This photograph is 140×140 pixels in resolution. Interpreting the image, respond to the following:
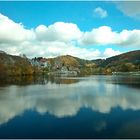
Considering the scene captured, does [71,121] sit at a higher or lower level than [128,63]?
lower

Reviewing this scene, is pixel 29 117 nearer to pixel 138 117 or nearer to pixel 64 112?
pixel 64 112

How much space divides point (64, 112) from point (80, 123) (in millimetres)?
3124

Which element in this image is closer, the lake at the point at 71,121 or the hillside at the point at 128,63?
the lake at the point at 71,121

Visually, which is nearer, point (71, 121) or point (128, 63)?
point (71, 121)

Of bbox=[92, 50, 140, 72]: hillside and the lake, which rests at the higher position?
bbox=[92, 50, 140, 72]: hillside

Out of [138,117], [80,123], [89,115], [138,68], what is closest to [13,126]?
[80,123]

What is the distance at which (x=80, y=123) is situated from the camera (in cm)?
1254

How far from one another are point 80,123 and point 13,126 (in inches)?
130

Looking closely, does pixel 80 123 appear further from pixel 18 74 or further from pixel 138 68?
pixel 138 68

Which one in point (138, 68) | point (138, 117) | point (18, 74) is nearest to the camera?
point (138, 117)

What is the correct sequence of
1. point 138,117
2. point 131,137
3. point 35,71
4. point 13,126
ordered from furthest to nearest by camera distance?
point 35,71, point 138,117, point 13,126, point 131,137

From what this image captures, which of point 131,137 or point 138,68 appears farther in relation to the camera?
point 138,68

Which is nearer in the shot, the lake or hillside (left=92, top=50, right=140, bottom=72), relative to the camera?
the lake

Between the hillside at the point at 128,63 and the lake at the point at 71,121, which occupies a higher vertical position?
the hillside at the point at 128,63
